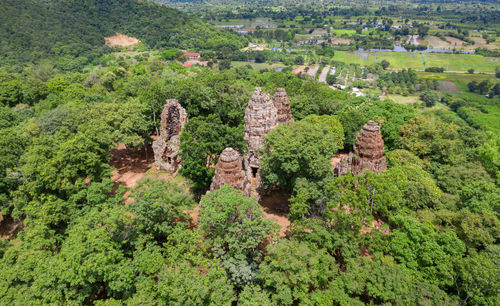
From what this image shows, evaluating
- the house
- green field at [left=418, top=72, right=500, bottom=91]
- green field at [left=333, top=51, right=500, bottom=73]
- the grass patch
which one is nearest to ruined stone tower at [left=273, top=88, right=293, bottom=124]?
the grass patch

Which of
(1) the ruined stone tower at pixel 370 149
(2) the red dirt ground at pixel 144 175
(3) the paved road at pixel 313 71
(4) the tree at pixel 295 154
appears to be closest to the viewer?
(4) the tree at pixel 295 154

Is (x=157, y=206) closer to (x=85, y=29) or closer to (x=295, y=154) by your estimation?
(x=295, y=154)

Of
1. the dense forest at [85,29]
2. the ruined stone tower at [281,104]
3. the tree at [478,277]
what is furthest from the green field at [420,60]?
the tree at [478,277]

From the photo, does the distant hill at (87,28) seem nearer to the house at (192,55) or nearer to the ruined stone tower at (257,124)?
the house at (192,55)

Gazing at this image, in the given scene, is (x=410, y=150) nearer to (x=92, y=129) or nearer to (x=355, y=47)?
(x=92, y=129)

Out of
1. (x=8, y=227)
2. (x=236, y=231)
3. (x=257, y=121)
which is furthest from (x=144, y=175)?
(x=236, y=231)

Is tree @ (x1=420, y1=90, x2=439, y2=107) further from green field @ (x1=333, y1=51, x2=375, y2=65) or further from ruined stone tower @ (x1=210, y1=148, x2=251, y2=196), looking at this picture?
ruined stone tower @ (x1=210, y1=148, x2=251, y2=196)
